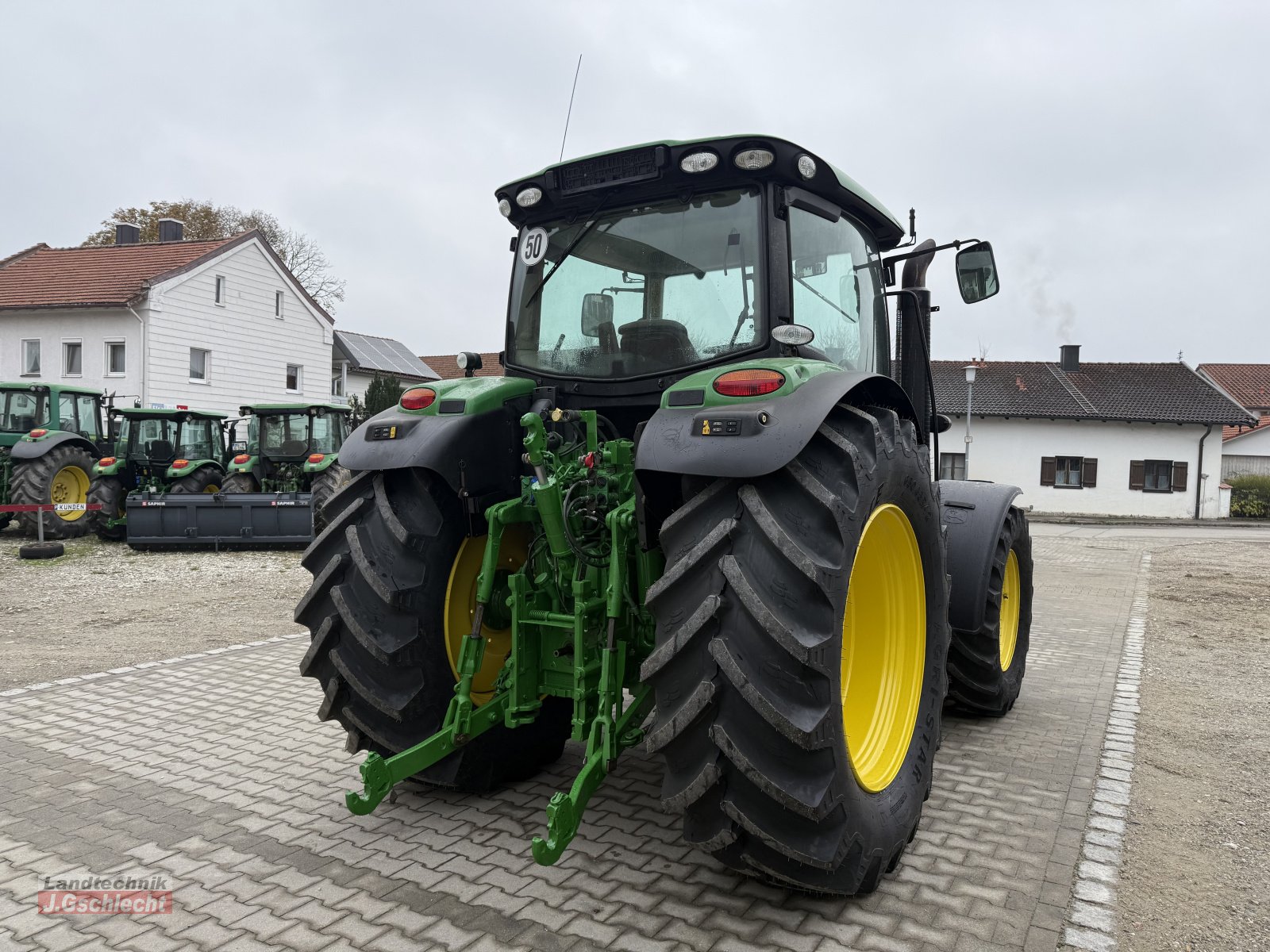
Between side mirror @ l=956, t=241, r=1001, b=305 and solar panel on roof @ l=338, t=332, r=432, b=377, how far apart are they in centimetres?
3299

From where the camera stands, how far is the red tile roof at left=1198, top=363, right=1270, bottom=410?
47469 millimetres

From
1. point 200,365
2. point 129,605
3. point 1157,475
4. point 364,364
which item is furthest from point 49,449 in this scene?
point 1157,475

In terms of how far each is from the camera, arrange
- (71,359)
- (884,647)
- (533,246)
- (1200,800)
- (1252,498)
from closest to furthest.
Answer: (884,647) < (533,246) < (1200,800) < (71,359) < (1252,498)

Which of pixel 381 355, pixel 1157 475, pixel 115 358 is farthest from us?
pixel 381 355

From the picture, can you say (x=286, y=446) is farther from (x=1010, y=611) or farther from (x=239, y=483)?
(x=1010, y=611)

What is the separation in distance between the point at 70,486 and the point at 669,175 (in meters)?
14.6

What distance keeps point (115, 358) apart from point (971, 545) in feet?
76.2

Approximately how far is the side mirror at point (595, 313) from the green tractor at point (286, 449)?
37.8 ft

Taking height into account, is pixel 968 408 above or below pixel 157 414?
above

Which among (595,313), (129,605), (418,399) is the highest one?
(595,313)

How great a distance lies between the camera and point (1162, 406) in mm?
33562

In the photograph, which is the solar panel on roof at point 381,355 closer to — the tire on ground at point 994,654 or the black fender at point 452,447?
the tire on ground at point 994,654

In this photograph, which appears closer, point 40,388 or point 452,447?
point 452,447

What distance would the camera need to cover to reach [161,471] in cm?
1476
